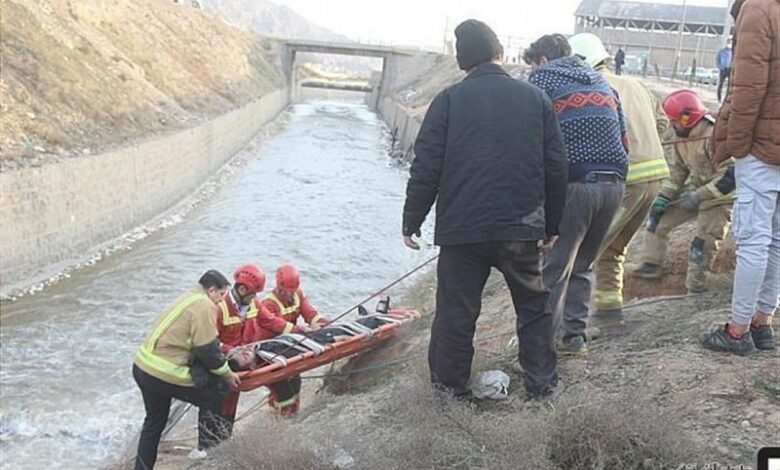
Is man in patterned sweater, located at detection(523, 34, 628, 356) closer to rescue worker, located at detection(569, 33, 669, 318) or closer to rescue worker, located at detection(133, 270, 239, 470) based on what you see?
rescue worker, located at detection(569, 33, 669, 318)

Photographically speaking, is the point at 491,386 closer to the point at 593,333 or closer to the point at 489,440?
the point at 489,440

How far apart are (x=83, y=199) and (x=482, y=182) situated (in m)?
14.8

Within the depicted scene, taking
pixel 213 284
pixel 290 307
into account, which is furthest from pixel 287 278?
pixel 213 284

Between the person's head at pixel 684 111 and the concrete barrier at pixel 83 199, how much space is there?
12234mm

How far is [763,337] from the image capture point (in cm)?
475

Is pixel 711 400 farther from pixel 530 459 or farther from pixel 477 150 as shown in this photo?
pixel 477 150

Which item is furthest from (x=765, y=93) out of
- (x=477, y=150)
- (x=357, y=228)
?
(x=357, y=228)

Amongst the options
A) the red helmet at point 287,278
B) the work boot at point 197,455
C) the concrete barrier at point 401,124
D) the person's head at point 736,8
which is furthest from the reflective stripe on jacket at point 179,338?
the concrete barrier at point 401,124

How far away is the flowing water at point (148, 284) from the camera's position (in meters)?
9.66

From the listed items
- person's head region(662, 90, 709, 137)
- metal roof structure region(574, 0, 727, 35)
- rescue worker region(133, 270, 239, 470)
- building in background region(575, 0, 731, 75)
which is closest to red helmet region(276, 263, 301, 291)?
rescue worker region(133, 270, 239, 470)

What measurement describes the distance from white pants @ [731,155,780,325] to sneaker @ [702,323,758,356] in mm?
213

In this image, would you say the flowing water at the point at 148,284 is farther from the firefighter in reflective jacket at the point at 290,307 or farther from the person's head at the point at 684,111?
the person's head at the point at 684,111

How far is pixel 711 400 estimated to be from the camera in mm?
4305

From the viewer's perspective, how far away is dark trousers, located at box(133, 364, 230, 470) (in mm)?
6132
